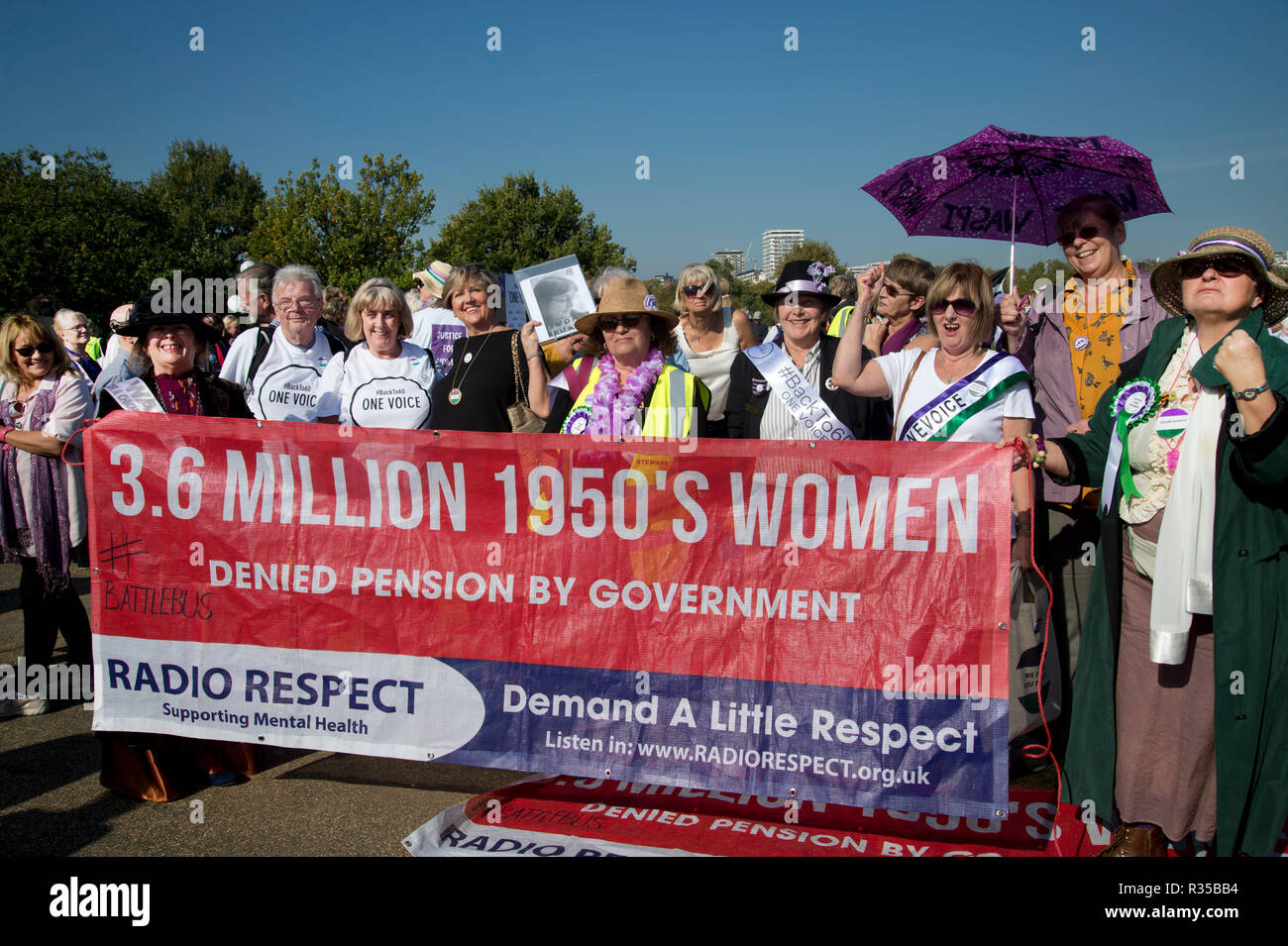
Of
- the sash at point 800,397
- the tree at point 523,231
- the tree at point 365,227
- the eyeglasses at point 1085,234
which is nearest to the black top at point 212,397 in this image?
the sash at point 800,397

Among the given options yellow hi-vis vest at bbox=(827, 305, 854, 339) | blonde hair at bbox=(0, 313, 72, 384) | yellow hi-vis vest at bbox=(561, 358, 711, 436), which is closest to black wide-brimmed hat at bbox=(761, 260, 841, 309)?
yellow hi-vis vest at bbox=(561, 358, 711, 436)

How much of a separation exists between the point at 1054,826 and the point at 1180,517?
122cm

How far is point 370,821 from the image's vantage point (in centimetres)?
345

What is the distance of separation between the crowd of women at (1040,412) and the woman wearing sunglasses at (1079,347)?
1 cm

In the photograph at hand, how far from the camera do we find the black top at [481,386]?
15.0 feet

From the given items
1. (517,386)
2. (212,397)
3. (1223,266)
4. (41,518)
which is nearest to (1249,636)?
(1223,266)

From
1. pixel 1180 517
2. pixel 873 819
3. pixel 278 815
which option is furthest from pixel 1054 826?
pixel 278 815

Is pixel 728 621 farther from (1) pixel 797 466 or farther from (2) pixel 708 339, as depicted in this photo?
(2) pixel 708 339

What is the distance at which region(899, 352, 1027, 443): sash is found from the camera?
3.44m

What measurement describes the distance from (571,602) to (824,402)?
1637 millimetres

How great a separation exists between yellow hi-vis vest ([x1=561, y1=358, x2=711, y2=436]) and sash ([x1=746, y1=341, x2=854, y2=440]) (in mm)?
380

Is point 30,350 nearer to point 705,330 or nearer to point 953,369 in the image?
point 705,330

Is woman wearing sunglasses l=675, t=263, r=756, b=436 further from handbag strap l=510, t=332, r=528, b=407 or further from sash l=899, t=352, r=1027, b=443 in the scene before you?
sash l=899, t=352, r=1027, b=443

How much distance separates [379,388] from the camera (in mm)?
4398
